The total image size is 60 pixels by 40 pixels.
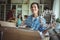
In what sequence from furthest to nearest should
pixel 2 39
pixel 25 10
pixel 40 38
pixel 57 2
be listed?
pixel 25 10, pixel 57 2, pixel 2 39, pixel 40 38

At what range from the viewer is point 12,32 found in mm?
640

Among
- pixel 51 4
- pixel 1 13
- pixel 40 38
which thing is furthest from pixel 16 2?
pixel 40 38

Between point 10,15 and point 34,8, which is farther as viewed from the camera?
point 10,15

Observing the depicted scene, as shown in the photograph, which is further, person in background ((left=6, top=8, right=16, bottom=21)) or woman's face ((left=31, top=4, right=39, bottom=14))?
person in background ((left=6, top=8, right=16, bottom=21))

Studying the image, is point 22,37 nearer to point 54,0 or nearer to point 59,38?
point 59,38

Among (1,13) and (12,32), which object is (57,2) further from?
(12,32)

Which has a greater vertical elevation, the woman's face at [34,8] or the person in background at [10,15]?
the woman's face at [34,8]

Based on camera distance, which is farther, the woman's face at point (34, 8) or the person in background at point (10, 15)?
the person in background at point (10, 15)

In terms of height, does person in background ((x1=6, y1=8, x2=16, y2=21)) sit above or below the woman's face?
below

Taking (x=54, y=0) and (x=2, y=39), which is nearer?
(x=2, y=39)

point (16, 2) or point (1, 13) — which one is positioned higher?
point (16, 2)

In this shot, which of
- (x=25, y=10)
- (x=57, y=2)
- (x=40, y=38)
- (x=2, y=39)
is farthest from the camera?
(x=25, y=10)

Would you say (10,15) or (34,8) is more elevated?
(34,8)

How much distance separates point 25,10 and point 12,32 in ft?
6.21
